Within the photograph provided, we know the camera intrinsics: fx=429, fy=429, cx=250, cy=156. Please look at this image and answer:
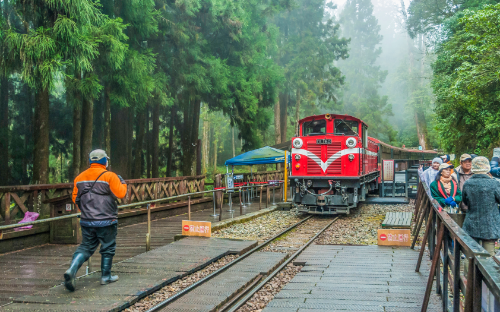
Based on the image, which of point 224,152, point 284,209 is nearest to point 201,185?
point 284,209

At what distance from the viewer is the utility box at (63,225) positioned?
8966 mm

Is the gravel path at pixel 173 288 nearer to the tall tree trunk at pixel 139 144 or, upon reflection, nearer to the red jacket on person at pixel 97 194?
the red jacket on person at pixel 97 194

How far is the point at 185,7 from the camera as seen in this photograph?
16.0 m

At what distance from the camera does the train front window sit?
14203 mm

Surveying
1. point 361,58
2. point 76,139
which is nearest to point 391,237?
point 76,139

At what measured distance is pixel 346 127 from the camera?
45.9ft

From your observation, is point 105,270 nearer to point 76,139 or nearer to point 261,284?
point 261,284

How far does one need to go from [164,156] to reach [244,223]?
17956 millimetres

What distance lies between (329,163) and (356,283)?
8.19 metres

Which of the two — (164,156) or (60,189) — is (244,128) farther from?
(60,189)

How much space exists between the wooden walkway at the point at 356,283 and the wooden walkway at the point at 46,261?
3.22 meters

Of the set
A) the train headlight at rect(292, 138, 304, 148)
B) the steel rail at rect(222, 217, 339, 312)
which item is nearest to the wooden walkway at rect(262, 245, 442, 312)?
the steel rail at rect(222, 217, 339, 312)

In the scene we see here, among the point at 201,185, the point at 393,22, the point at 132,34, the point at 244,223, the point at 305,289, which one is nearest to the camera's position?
the point at 305,289

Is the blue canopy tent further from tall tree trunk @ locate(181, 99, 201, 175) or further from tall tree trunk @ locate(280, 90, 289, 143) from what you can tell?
tall tree trunk @ locate(280, 90, 289, 143)
